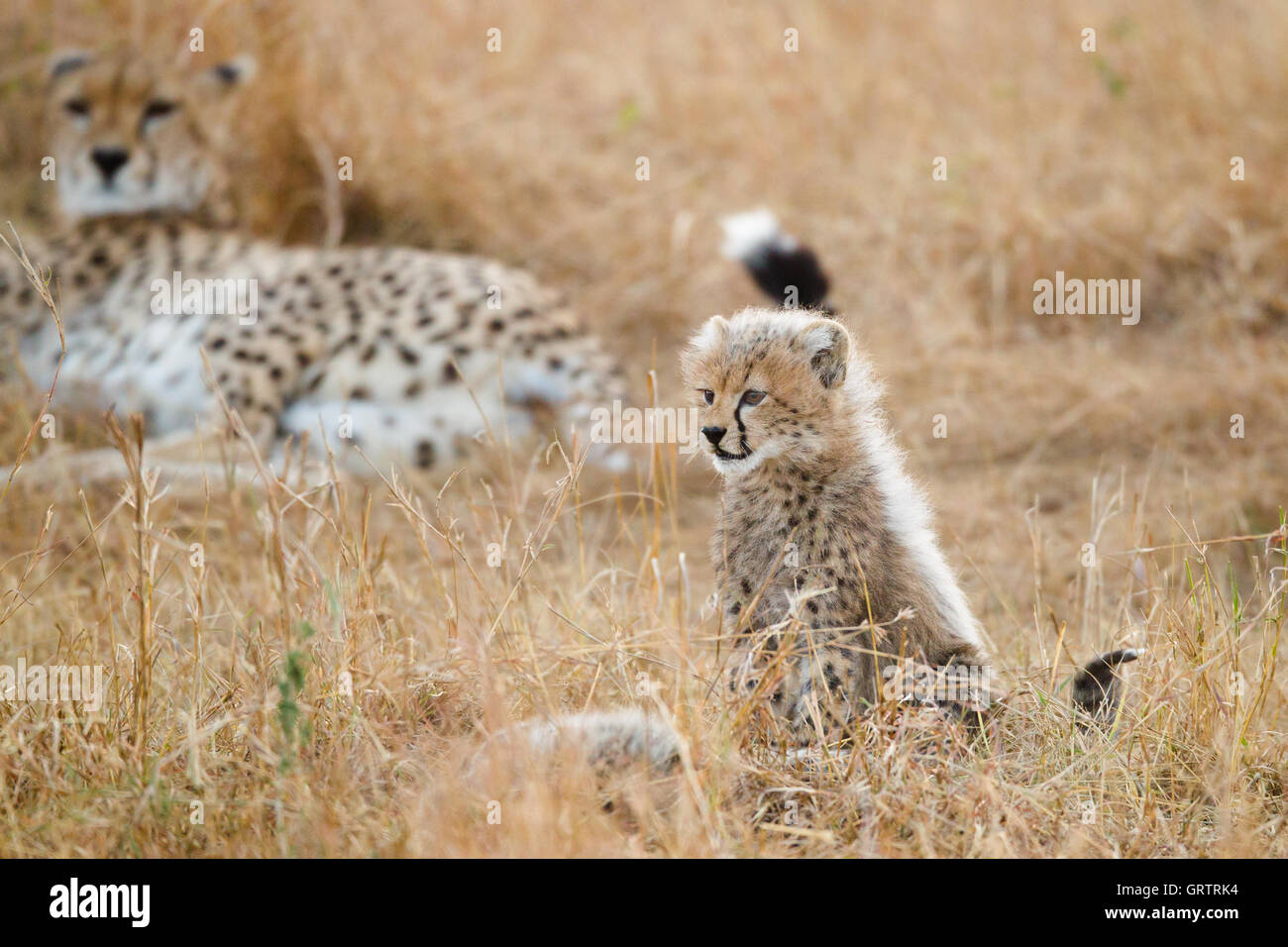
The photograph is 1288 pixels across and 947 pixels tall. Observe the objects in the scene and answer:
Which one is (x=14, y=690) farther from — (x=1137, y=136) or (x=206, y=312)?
(x=1137, y=136)

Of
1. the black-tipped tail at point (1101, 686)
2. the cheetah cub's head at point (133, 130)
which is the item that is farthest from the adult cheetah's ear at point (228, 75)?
the black-tipped tail at point (1101, 686)

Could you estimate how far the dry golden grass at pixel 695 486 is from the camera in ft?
7.17

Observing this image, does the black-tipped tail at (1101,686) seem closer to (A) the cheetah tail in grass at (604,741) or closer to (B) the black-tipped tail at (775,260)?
(A) the cheetah tail in grass at (604,741)

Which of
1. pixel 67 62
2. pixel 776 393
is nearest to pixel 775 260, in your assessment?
pixel 776 393

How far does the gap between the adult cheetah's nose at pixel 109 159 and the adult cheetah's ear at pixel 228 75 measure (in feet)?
1.45

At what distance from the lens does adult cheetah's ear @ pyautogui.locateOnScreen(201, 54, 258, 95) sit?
5.42 metres

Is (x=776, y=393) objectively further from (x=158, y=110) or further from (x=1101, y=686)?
(x=158, y=110)

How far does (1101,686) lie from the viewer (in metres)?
2.45

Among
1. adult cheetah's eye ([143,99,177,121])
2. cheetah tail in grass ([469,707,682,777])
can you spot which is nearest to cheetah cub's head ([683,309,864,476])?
cheetah tail in grass ([469,707,682,777])

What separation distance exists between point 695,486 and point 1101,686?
2.41 metres

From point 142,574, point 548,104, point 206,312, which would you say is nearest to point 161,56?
point 206,312

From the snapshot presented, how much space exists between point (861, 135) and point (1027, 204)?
113 cm

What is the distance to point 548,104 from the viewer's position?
698cm

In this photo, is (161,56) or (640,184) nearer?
(161,56)
